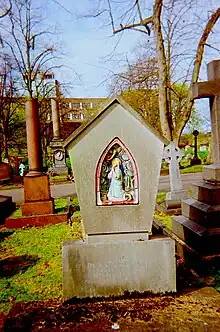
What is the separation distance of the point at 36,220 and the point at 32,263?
3.54 meters

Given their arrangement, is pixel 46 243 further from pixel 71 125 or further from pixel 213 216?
pixel 71 125

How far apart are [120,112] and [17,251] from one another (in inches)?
156

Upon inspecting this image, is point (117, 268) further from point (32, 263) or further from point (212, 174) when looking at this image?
point (212, 174)

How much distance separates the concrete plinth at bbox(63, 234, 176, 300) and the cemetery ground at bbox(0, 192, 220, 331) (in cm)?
10

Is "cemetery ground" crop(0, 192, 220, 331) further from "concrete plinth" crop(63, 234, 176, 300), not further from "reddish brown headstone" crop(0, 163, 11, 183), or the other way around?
"reddish brown headstone" crop(0, 163, 11, 183)

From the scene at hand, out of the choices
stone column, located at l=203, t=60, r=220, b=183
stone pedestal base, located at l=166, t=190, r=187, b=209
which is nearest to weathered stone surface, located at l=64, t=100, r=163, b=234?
stone column, located at l=203, t=60, r=220, b=183

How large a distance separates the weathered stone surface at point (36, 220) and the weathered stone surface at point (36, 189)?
597 millimetres

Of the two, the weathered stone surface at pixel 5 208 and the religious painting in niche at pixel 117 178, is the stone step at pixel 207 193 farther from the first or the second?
the weathered stone surface at pixel 5 208

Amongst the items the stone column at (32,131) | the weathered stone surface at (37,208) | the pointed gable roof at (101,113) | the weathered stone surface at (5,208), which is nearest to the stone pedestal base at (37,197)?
the weathered stone surface at (37,208)

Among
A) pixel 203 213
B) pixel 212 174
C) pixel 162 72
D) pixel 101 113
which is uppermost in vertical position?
pixel 162 72

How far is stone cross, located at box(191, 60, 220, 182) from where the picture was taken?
564 cm

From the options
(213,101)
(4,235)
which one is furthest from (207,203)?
(4,235)

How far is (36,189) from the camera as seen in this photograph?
9.27 m

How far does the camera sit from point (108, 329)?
2.64 m
